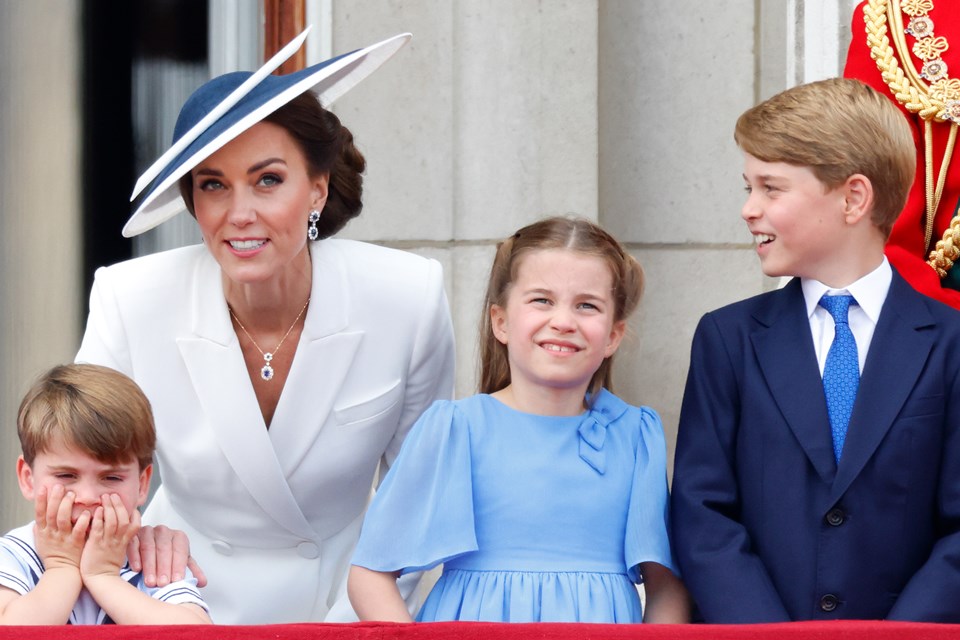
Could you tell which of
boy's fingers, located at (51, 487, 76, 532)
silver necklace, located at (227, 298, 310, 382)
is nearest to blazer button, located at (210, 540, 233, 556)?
silver necklace, located at (227, 298, 310, 382)

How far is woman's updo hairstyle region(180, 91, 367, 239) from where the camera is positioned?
2.81m

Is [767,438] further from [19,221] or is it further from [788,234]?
[19,221]

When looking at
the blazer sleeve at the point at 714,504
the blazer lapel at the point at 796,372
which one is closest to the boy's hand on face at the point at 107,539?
the blazer sleeve at the point at 714,504

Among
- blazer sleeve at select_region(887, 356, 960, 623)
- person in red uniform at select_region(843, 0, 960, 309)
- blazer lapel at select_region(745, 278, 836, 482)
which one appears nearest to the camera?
blazer sleeve at select_region(887, 356, 960, 623)

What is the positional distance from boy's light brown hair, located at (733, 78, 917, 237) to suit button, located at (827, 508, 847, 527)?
490mm

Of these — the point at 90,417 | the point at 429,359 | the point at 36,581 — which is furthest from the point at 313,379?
the point at 36,581

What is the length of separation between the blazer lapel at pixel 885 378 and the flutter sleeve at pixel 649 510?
0.94 feet

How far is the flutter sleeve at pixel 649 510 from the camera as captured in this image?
2500 mm

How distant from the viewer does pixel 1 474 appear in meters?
4.73

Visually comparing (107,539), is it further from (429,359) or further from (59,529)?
(429,359)

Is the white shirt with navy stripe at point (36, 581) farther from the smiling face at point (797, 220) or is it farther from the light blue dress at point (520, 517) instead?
the smiling face at point (797, 220)

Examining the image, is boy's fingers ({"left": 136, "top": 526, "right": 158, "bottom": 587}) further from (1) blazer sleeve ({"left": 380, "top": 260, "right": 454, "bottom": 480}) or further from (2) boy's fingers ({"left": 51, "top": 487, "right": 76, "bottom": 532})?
(1) blazer sleeve ({"left": 380, "top": 260, "right": 454, "bottom": 480})

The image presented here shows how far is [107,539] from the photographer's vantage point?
2396mm

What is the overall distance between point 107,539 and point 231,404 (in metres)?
0.51
